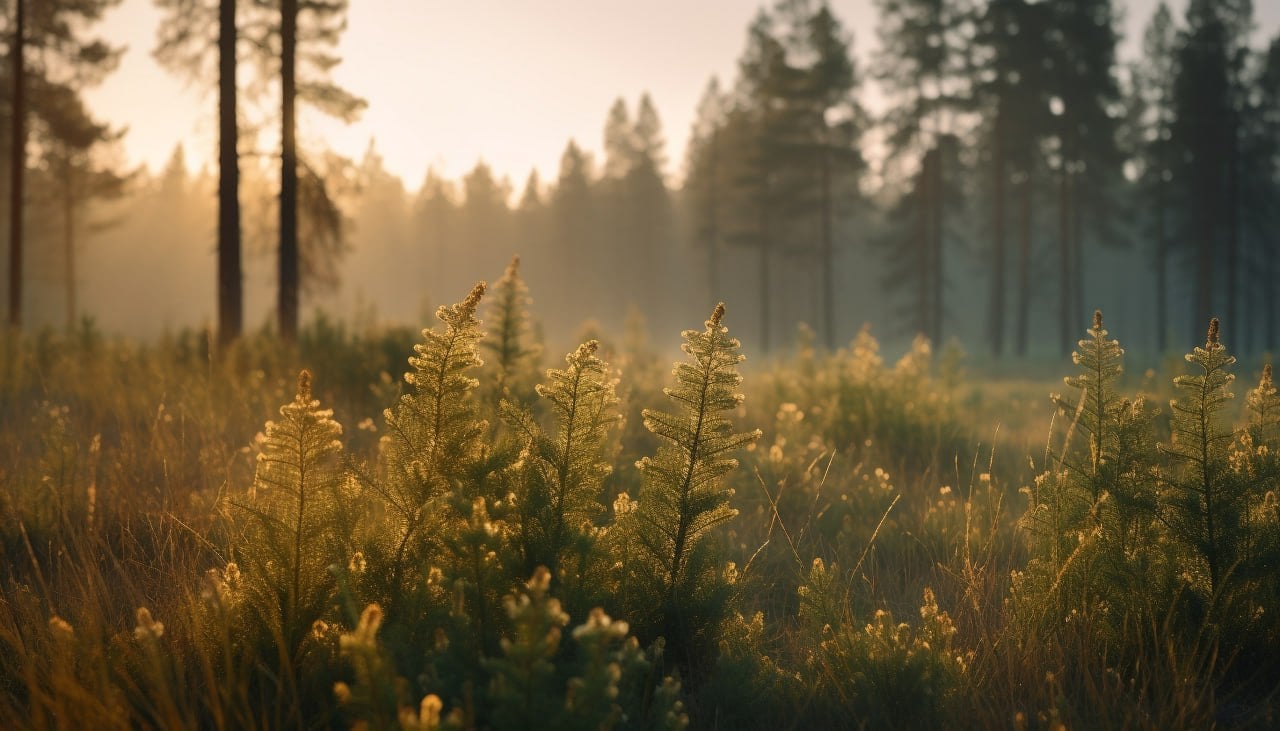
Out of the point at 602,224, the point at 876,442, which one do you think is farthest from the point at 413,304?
the point at 876,442

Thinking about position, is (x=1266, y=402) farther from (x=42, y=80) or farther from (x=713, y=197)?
(x=713, y=197)

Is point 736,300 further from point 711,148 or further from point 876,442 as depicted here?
point 876,442

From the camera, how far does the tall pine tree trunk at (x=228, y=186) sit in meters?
9.45

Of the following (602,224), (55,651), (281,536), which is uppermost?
(602,224)

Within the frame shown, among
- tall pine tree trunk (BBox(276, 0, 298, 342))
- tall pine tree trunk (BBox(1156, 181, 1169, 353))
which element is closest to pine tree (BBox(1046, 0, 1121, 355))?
tall pine tree trunk (BBox(1156, 181, 1169, 353))

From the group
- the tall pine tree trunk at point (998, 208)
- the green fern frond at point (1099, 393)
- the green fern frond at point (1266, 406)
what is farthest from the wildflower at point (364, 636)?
the tall pine tree trunk at point (998, 208)

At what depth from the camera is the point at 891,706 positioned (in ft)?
6.58

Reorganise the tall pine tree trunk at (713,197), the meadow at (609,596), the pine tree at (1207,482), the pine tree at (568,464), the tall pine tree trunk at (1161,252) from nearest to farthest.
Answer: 1. the meadow at (609,596)
2. the pine tree at (568,464)
3. the pine tree at (1207,482)
4. the tall pine tree trunk at (1161,252)
5. the tall pine tree trunk at (713,197)

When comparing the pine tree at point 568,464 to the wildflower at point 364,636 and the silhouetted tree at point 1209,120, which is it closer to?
the wildflower at point 364,636

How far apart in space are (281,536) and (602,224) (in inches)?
2103

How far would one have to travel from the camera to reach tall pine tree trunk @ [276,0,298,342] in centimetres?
987

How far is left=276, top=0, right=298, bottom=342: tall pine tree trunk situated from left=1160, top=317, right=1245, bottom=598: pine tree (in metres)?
9.54

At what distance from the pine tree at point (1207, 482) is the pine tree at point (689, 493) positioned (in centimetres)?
130

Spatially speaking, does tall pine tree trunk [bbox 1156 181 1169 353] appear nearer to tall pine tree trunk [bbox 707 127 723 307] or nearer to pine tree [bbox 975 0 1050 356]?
pine tree [bbox 975 0 1050 356]
